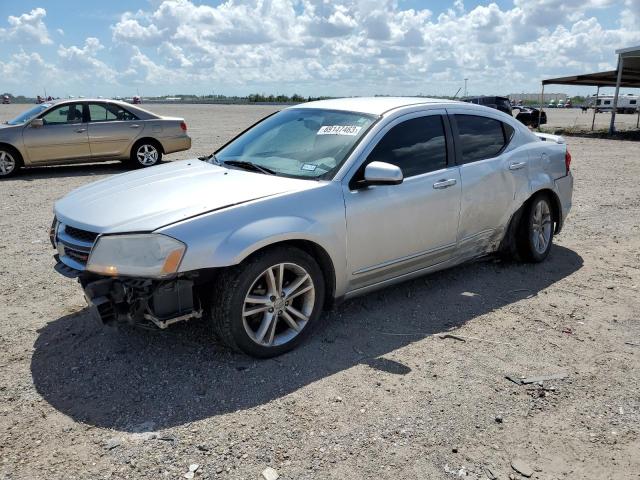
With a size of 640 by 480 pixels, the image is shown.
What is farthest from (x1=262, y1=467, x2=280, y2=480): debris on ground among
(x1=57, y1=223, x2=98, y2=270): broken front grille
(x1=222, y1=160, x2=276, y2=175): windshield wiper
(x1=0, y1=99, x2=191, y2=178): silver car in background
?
(x1=0, y1=99, x2=191, y2=178): silver car in background

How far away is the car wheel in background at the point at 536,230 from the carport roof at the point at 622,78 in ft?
74.4

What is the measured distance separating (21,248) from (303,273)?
3.98 metres

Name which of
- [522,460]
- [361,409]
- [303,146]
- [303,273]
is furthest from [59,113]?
[522,460]

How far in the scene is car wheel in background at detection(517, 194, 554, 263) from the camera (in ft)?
18.2

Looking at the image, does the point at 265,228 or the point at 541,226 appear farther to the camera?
the point at 541,226

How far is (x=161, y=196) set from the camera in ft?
12.1

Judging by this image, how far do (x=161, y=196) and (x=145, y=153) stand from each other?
9.60m

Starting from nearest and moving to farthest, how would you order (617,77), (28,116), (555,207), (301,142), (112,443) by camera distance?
(112,443) → (301,142) → (555,207) → (28,116) → (617,77)

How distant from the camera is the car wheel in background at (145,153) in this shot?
12.6 m

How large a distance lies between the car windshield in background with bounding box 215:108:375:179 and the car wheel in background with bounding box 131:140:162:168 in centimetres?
832

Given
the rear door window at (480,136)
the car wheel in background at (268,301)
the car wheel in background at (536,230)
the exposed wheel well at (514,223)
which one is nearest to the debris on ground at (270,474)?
the car wheel in background at (268,301)

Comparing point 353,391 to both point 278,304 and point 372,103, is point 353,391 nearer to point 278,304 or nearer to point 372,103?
point 278,304

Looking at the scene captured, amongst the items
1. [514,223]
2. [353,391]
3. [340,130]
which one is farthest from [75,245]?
[514,223]

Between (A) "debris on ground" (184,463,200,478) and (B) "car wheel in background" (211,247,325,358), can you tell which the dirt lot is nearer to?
(A) "debris on ground" (184,463,200,478)
